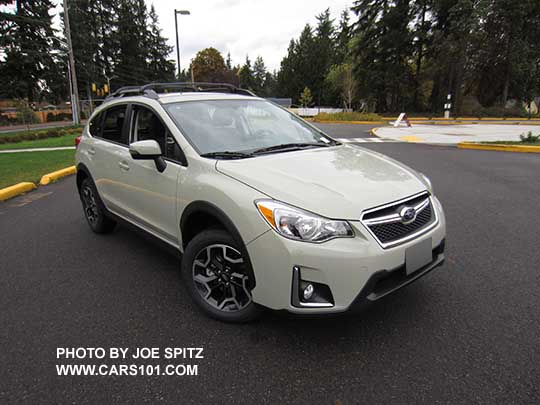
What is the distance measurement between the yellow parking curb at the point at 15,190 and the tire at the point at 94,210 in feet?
9.00

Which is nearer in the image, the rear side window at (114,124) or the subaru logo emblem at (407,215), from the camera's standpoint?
the subaru logo emblem at (407,215)

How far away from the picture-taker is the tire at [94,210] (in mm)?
4273

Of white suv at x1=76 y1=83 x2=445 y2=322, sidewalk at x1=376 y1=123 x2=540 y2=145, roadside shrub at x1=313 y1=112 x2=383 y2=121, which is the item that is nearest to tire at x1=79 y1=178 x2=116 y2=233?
white suv at x1=76 y1=83 x2=445 y2=322

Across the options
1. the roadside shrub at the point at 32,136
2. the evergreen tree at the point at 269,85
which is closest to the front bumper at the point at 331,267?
the roadside shrub at the point at 32,136

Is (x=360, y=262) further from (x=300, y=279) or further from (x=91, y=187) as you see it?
(x=91, y=187)

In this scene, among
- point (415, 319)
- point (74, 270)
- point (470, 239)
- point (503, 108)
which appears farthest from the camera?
point (503, 108)

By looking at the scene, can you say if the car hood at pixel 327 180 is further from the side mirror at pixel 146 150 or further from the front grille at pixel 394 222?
the side mirror at pixel 146 150

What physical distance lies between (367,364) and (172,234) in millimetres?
1812

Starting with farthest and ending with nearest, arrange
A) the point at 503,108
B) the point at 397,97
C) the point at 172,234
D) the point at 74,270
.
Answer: the point at 397,97
the point at 503,108
the point at 74,270
the point at 172,234

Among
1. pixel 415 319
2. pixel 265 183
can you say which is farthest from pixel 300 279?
pixel 415 319

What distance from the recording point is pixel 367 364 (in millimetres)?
2256

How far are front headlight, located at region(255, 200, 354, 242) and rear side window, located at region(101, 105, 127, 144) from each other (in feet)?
7.50

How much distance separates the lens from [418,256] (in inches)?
93.2

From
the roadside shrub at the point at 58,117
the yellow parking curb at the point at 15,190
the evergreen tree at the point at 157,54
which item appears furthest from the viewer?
the evergreen tree at the point at 157,54
